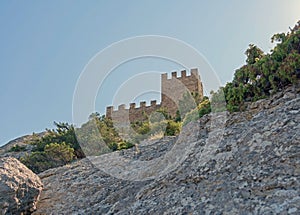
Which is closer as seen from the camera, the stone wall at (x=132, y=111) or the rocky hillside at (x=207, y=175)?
the rocky hillside at (x=207, y=175)

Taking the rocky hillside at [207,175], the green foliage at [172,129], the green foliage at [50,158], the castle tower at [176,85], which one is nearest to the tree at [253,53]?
the rocky hillside at [207,175]

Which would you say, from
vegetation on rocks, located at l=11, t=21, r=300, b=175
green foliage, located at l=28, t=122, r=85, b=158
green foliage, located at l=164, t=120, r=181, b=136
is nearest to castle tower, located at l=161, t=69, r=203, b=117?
green foliage, located at l=28, t=122, r=85, b=158

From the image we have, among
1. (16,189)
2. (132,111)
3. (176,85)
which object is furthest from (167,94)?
(16,189)

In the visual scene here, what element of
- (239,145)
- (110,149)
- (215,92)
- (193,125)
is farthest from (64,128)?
(239,145)

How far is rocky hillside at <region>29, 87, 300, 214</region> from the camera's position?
494 centimetres

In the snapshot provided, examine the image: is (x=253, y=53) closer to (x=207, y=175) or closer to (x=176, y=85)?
(x=207, y=175)

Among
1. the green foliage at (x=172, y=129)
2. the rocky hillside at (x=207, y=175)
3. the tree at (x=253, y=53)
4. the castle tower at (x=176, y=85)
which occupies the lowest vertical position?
the rocky hillside at (x=207, y=175)

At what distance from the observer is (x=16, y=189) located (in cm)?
705

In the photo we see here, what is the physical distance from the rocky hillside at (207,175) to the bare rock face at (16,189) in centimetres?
A: 29

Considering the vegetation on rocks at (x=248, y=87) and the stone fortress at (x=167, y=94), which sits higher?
the stone fortress at (x=167, y=94)

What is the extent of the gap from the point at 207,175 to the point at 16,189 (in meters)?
3.43

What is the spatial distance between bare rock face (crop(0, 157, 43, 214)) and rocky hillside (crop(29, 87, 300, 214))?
0.95ft

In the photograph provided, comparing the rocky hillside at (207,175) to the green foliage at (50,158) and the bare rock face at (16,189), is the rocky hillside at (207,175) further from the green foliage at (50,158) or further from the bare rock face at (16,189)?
the green foliage at (50,158)

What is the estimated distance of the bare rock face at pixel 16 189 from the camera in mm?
6855
